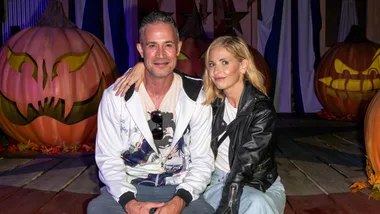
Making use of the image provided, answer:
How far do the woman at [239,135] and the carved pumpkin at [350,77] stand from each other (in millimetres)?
3537

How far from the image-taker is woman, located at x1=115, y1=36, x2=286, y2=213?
192 cm

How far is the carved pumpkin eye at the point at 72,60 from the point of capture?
151 inches

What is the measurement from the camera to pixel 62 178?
9.87 ft

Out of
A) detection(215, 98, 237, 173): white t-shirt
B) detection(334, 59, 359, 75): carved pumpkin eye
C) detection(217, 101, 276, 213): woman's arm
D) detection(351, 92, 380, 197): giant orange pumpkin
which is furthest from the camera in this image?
detection(334, 59, 359, 75): carved pumpkin eye

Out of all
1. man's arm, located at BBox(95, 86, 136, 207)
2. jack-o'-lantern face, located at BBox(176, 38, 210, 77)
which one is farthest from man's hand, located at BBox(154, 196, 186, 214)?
jack-o'-lantern face, located at BBox(176, 38, 210, 77)

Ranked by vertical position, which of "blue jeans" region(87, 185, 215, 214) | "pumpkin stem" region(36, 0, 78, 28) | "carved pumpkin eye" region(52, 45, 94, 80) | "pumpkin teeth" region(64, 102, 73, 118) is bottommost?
"blue jeans" region(87, 185, 215, 214)

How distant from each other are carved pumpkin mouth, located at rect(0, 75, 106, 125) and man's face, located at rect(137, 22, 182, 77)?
6.50ft

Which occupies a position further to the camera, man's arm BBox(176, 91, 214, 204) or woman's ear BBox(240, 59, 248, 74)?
woman's ear BBox(240, 59, 248, 74)

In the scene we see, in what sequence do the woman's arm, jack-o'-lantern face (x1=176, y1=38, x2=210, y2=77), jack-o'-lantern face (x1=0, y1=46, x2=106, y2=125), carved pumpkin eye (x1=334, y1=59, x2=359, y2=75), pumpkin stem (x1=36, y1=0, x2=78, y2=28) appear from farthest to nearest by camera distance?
carved pumpkin eye (x1=334, y1=59, x2=359, y2=75), jack-o'-lantern face (x1=176, y1=38, x2=210, y2=77), pumpkin stem (x1=36, y1=0, x2=78, y2=28), jack-o'-lantern face (x1=0, y1=46, x2=106, y2=125), the woman's arm

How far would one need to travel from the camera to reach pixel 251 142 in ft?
6.64

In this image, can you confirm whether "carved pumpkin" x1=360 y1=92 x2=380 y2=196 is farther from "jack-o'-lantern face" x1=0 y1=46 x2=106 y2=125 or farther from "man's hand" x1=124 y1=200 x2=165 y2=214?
"jack-o'-lantern face" x1=0 y1=46 x2=106 y2=125

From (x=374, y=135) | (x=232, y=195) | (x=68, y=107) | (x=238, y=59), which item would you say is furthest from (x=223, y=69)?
(x=68, y=107)

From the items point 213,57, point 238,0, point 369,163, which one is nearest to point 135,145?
point 213,57

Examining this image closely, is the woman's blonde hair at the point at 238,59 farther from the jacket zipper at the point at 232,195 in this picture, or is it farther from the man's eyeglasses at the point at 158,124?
the jacket zipper at the point at 232,195
